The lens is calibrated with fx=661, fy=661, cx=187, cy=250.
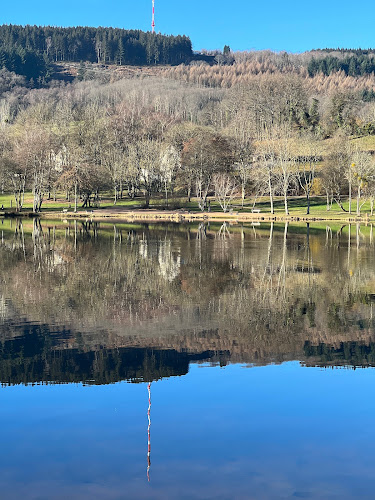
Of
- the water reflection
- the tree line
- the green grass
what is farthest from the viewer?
the green grass

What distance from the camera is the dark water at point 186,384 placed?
13094 millimetres

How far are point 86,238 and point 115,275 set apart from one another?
2700cm

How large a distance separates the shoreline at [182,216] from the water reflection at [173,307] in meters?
36.7

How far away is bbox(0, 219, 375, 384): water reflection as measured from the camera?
2147 cm

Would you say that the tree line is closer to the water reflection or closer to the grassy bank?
the grassy bank

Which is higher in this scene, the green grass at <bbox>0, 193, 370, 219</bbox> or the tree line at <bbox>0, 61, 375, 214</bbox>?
the tree line at <bbox>0, 61, 375, 214</bbox>

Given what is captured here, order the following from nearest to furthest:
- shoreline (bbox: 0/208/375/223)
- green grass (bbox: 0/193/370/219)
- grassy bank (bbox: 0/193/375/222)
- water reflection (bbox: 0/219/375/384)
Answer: water reflection (bbox: 0/219/375/384) < shoreline (bbox: 0/208/375/223) < grassy bank (bbox: 0/193/375/222) < green grass (bbox: 0/193/370/219)

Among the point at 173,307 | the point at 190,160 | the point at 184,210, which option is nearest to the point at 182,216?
the point at 184,210

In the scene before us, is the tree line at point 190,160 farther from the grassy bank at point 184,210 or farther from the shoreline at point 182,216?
the shoreline at point 182,216

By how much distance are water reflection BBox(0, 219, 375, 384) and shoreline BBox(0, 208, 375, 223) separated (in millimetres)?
36714

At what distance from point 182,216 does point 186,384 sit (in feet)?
266

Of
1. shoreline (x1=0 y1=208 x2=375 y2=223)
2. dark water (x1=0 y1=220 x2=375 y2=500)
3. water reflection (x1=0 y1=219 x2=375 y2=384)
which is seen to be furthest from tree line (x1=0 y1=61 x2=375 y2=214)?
dark water (x1=0 y1=220 x2=375 y2=500)

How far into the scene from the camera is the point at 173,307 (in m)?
29.9

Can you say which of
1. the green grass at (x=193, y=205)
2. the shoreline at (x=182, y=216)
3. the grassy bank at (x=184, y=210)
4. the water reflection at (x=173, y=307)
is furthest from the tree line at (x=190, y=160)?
the water reflection at (x=173, y=307)
